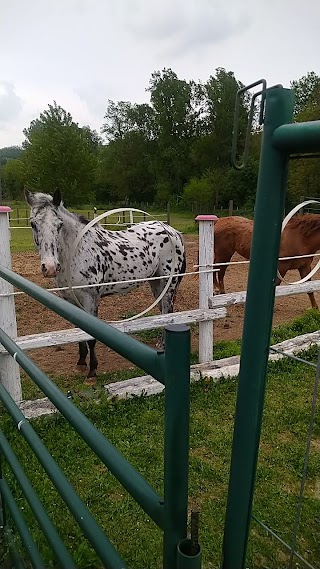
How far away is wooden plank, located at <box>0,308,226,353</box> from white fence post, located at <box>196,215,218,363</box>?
121mm

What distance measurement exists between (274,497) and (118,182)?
145 ft

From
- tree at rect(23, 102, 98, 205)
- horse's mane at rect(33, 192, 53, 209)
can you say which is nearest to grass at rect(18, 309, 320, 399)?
horse's mane at rect(33, 192, 53, 209)

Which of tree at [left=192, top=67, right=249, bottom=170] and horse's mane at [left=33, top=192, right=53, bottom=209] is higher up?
tree at [left=192, top=67, right=249, bottom=170]

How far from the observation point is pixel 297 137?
61 cm

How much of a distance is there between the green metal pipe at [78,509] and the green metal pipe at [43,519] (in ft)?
0.60

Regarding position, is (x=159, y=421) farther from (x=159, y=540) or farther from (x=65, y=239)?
(x=65, y=239)

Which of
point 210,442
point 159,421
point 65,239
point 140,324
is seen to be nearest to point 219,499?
point 210,442

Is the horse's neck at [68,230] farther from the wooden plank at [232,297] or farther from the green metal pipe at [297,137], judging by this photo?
the green metal pipe at [297,137]

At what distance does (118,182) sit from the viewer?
4466cm

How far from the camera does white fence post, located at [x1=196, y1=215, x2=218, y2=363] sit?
3.88 meters

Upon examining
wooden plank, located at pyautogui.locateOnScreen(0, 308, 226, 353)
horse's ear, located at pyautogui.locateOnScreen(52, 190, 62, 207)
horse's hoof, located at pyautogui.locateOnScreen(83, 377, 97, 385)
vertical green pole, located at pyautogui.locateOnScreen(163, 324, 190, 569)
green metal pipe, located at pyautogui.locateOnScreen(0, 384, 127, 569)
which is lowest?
horse's hoof, located at pyautogui.locateOnScreen(83, 377, 97, 385)

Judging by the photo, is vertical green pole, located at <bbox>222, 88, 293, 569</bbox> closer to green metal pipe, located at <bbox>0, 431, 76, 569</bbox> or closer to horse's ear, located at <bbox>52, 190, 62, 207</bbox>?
green metal pipe, located at <bbox>0, 431, 76, 569</bbox>

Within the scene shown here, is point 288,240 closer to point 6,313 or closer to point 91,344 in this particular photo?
point 91,344

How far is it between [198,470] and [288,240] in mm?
4144
